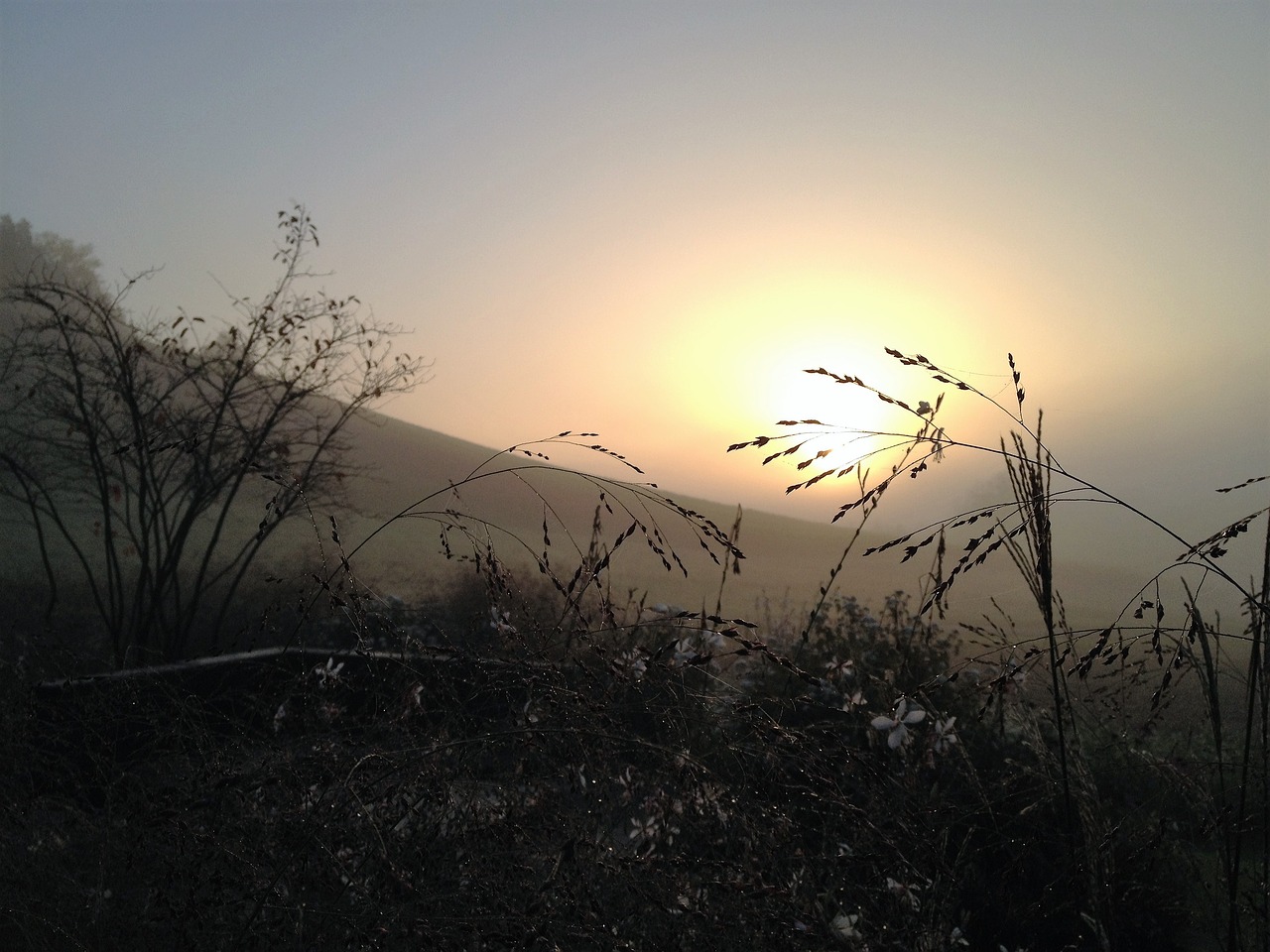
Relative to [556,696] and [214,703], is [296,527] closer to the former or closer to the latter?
[214,703]

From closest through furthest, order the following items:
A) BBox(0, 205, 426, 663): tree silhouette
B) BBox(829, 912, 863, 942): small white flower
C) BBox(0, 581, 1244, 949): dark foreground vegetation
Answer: BBox(829, 912, 863, 942): small white flower < BBox(0, 581, 1244, 949): dark foreground vegetation < BBox(0, 205, 426, 663): tree silhouette

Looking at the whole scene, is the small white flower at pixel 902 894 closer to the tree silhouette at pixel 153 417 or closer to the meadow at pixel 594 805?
the meadow at pixel 594 805

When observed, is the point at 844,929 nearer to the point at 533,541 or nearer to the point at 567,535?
the point at 567,535

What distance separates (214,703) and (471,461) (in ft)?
52.0

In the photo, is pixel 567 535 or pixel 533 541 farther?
pixel 533 541

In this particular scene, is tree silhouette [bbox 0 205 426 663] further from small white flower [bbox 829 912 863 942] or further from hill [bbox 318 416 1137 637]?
small white flower [bbox 829 912 863 942]

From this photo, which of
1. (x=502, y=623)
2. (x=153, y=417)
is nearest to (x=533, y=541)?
(x=153, y=417)

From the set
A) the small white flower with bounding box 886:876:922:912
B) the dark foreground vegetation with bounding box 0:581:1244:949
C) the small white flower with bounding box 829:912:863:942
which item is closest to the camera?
the small white flower with bounding box 829:912:863:942

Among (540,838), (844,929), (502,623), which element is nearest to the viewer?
(844,929)

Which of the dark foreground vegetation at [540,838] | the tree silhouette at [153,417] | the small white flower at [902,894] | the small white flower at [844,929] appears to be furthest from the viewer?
the tree silhouette at [153,417]

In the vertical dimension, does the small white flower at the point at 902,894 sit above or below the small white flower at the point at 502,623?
below

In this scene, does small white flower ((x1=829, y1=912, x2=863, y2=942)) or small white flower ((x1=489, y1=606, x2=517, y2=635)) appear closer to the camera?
small white flower ((x1=829, y1=912, x2=863, y2=942))

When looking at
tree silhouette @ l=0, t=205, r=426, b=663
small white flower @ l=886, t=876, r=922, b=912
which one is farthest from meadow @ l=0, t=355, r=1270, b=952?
tree silhouette @ l=0, t=205, r=426, b=663

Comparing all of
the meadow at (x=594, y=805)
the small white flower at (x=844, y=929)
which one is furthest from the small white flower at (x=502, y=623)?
the small white flower at (x=844, y=929)
